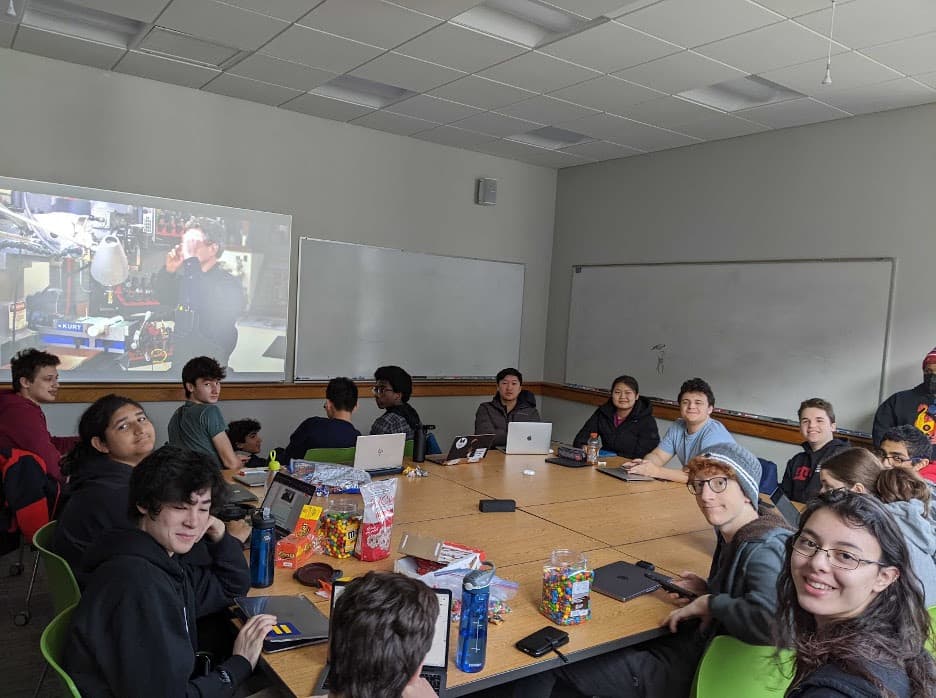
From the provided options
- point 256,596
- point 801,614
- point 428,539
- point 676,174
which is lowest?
point 256,596

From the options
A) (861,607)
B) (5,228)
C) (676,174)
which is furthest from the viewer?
(676,174)

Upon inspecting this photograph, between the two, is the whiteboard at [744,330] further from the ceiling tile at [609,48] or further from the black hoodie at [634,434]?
the ceiling tile at [609,48]

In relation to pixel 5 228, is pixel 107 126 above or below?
above

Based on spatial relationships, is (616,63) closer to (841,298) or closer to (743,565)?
(841,298)

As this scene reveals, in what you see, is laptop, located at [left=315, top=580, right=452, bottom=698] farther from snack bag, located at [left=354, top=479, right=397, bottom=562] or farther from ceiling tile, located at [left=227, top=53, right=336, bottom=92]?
ceiling tile, located at [left=227, top=53, right=336, bottom=92]

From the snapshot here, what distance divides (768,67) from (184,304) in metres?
4.21

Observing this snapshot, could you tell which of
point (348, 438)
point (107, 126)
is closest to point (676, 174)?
point (348, 438)

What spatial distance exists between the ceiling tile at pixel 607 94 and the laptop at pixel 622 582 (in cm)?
314

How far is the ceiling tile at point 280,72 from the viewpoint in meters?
4.44

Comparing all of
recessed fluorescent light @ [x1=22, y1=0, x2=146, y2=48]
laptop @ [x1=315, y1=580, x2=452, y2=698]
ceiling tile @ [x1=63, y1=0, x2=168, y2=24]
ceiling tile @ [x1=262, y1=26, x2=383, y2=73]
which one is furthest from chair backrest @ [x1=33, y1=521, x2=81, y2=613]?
recessed fluorescent light @ [x1=22, y1=0, x2=146, y2=48]

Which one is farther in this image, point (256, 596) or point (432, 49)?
point (432, 49)

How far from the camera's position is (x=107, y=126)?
15.7 feet

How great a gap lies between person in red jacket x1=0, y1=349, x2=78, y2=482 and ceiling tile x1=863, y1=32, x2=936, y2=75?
4571 millimetres

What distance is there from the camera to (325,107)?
17.5ft
